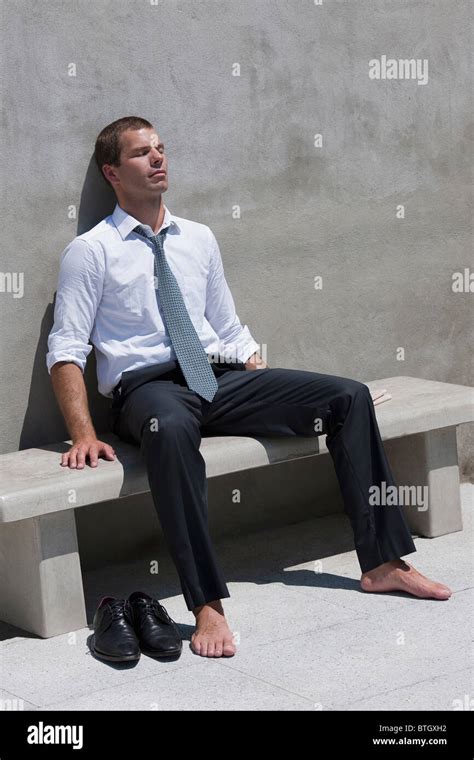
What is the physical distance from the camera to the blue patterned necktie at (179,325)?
4.47m

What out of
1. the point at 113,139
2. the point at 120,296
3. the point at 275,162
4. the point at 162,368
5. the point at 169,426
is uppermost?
the point at 113,139

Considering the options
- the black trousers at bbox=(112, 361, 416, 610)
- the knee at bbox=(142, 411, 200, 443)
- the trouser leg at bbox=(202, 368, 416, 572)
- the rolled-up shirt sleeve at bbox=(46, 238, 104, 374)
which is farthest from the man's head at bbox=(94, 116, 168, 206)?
the knee at bbox=(142, 411, 200, 443)

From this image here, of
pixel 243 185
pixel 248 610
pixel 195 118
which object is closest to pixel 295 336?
pixel 243 185

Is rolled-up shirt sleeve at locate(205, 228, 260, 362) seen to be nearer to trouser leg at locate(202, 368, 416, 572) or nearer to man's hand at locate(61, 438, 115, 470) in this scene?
trouser leg at locate(202, 368, 416, 572)

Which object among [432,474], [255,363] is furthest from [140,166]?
[432,474]

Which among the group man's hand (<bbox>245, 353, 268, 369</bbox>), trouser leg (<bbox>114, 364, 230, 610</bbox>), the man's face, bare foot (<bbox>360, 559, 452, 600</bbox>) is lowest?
bare foot (<bbox>360, 559, 452, 600</bbox>)

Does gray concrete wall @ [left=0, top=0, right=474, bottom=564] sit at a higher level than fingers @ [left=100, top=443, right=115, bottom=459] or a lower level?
higher

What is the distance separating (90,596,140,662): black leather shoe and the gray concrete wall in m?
0.82

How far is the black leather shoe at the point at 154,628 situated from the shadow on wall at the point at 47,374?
2.58ft

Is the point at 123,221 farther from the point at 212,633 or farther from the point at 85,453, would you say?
the point at 212,633

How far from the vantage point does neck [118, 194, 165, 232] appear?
455 cm

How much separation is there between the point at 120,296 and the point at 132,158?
1.60ft

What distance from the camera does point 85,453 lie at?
4223 mm

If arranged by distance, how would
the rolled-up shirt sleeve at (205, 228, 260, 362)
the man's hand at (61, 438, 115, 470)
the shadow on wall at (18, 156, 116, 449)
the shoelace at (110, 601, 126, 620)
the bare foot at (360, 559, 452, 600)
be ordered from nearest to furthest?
the shoelace at (110, 601, 126, 620) → the man's hand at (61, 438, 115, 470) → the bare foot at (360, 559, 452, 600) → the shadow on wall at (18, 156, 116, 449) → the rolled-up shirt sleeve at (205, 228, 260, 362)
